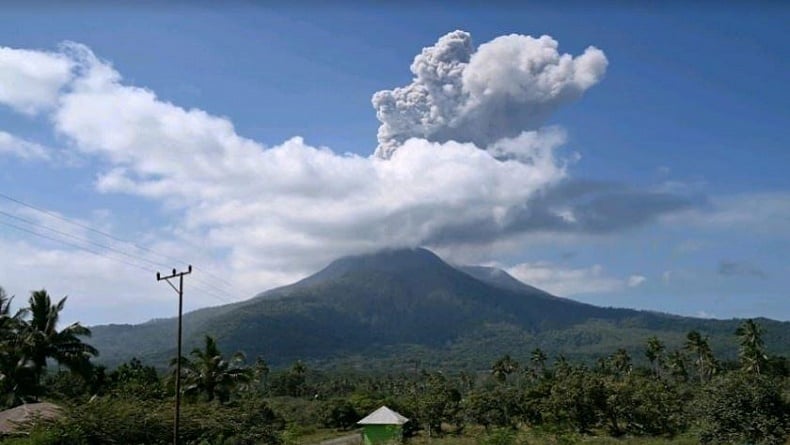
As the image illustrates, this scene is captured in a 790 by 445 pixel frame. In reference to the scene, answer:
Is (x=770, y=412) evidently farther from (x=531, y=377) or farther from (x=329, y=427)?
A: (x=531, y=377)

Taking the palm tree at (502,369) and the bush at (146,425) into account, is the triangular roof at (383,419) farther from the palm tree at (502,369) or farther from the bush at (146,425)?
the palm tree at (502,369)

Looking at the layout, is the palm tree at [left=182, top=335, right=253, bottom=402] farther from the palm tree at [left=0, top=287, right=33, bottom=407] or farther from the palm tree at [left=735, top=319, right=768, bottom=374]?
the palm tree at [left=735, top=319, right=768, bottom=374]

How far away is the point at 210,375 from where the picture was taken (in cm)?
3878

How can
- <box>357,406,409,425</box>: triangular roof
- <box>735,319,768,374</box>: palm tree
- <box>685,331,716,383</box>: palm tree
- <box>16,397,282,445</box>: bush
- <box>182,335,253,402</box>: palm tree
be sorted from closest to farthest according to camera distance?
<box>16,397,282,445</box>: bush
<box>357,406,409,425</box>: triangular roof
<box>182,335,253,402</box>: palm tree
<box>735,319,768,374</box>: palm tree
<box>685,331,716,383</box>: palm tree

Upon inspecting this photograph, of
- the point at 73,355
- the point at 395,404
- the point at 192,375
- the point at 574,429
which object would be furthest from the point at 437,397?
the point at 73,355

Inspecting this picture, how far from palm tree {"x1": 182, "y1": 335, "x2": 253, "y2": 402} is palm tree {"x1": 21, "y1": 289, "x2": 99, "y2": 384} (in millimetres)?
6655

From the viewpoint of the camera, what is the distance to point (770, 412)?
29.5 metres

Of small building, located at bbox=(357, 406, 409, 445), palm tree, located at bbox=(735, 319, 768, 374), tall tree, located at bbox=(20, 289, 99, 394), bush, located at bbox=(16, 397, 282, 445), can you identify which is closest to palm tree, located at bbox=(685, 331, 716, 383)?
palm tree, located at bbox=(735, 319, 768, 374)

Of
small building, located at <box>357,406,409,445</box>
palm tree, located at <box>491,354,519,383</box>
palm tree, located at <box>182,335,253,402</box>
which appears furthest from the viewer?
palm tree, located at <box>491,354,519,383</box>

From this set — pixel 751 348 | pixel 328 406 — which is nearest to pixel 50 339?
pixel 328 406

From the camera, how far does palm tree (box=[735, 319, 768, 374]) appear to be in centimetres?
5869

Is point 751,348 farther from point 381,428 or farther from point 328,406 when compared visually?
point 381,428

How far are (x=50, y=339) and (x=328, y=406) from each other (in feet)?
96.0

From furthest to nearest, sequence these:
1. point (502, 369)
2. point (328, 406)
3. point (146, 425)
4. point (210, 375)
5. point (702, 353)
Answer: point (502, 369) → point (702, 353) → point (328, 406) → point (210, 375) → point (146, 425)
